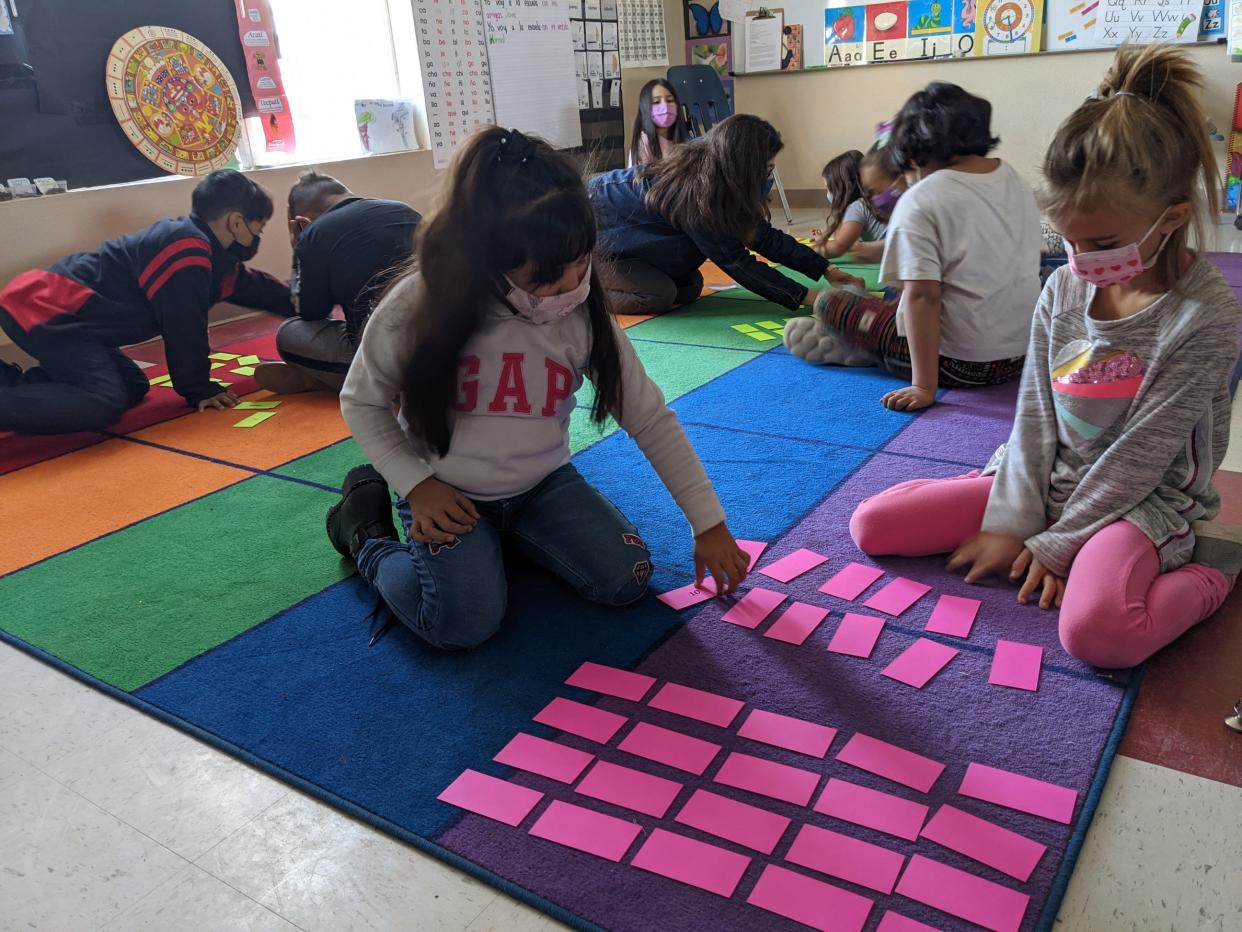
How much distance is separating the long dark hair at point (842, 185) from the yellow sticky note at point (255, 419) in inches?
106

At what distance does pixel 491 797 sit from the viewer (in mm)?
1187

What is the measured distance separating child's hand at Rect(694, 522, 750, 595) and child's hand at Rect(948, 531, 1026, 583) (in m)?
0.39

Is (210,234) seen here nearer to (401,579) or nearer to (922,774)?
(401,579)

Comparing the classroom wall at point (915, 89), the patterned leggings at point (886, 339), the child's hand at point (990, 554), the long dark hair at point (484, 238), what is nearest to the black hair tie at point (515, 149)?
the long dark hair at point (484, 238)

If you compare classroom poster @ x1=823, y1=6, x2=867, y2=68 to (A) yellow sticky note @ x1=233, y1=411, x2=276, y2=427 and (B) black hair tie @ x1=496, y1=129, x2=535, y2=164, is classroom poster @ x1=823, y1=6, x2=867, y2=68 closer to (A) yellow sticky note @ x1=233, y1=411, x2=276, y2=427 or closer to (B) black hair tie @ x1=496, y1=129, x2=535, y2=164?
(A) yellow sticky note @ x1=233, y1=411, x2=276, y2=427

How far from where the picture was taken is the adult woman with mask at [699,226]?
3.16 meters

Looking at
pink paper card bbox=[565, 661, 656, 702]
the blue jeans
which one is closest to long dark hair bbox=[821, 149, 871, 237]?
the blue jeans

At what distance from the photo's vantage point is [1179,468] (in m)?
1.42

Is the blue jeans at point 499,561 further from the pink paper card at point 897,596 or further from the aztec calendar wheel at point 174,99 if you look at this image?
the aztec calendar wheel at point 174,99

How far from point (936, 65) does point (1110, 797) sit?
4.97 meters

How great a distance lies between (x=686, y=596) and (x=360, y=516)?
63 centimetres

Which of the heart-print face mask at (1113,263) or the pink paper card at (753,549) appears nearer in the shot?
the heart-print face mask at (1113,263)

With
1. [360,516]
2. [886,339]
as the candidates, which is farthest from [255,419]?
[886,339]

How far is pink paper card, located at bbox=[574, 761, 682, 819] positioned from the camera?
1.17 metres
